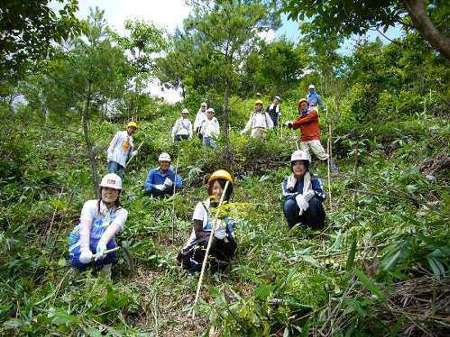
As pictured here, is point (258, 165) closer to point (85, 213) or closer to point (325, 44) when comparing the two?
point (85, 213)

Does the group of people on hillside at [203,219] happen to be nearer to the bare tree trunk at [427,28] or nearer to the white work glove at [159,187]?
the white work glove at [159,187]

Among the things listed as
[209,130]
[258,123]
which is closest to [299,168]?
[258,123]

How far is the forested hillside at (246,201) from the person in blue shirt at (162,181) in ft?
0.85

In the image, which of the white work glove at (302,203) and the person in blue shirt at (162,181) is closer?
the white work glove at (302,203)

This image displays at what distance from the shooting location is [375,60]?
1211 cm

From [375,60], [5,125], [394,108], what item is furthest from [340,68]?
[5,125]

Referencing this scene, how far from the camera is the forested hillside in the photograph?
3312 millimetres

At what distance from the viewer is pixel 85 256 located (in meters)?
5.05

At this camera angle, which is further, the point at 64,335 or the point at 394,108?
the point at 394,108

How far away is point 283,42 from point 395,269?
18.6 metres

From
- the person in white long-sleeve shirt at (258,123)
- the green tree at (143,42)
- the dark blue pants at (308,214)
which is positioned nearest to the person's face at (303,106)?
the person in white long-sleeve shirt at (258,123)

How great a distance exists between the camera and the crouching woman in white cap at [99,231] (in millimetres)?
5160

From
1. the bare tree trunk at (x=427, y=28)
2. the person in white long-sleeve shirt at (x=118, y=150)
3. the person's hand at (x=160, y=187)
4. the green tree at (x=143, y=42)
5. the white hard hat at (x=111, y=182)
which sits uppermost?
the green tree at (x=143, y=42)

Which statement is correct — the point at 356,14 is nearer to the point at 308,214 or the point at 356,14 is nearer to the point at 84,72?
the point at 308,214
